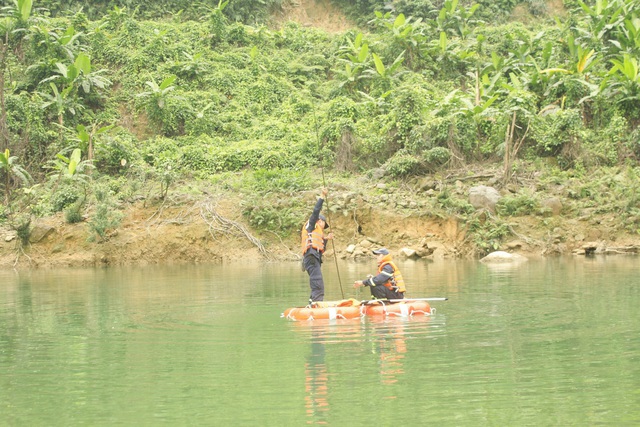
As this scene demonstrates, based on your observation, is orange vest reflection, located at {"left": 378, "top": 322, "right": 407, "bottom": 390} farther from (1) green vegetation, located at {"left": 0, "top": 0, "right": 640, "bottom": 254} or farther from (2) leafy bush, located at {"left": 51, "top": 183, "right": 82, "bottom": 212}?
(2) leafy bush, located at {"left": 51, "top": 183, "right": 82, "bottom": 212}

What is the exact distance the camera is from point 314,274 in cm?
1500

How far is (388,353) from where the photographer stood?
1053 centimetres

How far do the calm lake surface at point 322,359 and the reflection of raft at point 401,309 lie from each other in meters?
0.32

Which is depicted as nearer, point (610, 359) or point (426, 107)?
point (610, 359)

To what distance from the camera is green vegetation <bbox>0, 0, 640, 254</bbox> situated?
2997 cm

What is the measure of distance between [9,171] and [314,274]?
740 inches

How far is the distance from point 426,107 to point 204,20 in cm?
1594

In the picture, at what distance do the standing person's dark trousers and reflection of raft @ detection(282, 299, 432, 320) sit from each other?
0.70 meters

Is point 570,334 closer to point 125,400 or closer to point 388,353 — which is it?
point 388,353

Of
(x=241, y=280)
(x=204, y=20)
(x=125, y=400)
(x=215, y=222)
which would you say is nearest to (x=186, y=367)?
(x=125, y=400)

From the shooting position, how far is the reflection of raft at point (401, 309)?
13953mm

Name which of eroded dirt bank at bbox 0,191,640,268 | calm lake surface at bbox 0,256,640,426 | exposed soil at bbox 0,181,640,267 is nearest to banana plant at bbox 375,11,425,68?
exposed soil at bbox 0,181,640,267

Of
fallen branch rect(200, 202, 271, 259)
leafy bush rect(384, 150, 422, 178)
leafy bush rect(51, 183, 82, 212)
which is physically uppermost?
leafy bush rect(384, 150, 422, 178)

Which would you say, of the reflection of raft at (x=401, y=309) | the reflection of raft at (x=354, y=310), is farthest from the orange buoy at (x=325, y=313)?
the reflection of raft at (x=401, y=309)
